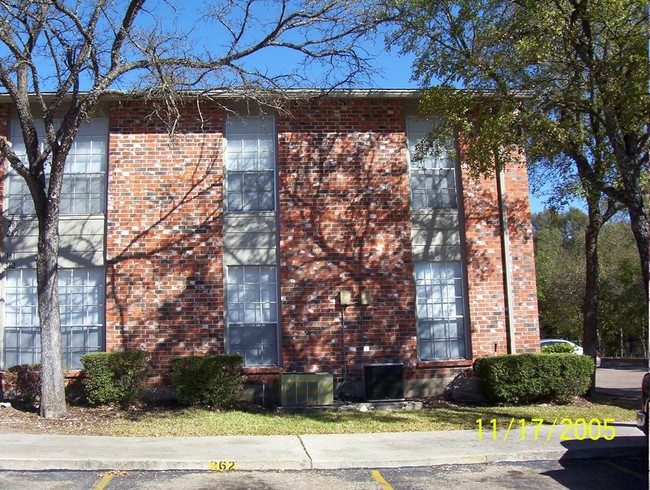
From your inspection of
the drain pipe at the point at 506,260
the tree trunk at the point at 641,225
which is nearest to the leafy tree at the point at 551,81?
the tree trunk at the point at 641,225

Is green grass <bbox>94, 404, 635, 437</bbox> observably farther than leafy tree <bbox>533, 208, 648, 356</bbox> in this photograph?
No

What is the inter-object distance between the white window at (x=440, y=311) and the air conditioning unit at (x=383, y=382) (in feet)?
4.08

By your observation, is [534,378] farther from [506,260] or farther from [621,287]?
[621,287]

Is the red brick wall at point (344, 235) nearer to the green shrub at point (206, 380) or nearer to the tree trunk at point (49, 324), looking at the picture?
the green shrub at point (206, 380)

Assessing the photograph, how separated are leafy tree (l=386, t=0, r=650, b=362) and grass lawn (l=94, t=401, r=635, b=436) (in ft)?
9.54

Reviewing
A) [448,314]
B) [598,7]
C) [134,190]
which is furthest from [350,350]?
[598,7]

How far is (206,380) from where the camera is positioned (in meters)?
12.2

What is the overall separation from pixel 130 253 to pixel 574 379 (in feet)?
30.3

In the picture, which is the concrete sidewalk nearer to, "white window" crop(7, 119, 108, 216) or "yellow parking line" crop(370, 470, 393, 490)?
"yellow parking line" crop(370, 470, 393, 490)

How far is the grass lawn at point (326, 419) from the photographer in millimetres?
10148

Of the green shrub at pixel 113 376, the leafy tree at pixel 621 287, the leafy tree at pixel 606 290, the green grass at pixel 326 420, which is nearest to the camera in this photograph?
the green grass at pixel 326 420

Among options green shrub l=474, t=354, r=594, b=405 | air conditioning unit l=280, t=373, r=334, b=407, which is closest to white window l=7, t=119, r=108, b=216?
air conditioning unit l=280, t=373, r=334, b=407

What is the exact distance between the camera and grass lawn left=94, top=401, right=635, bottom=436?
10148 mm
